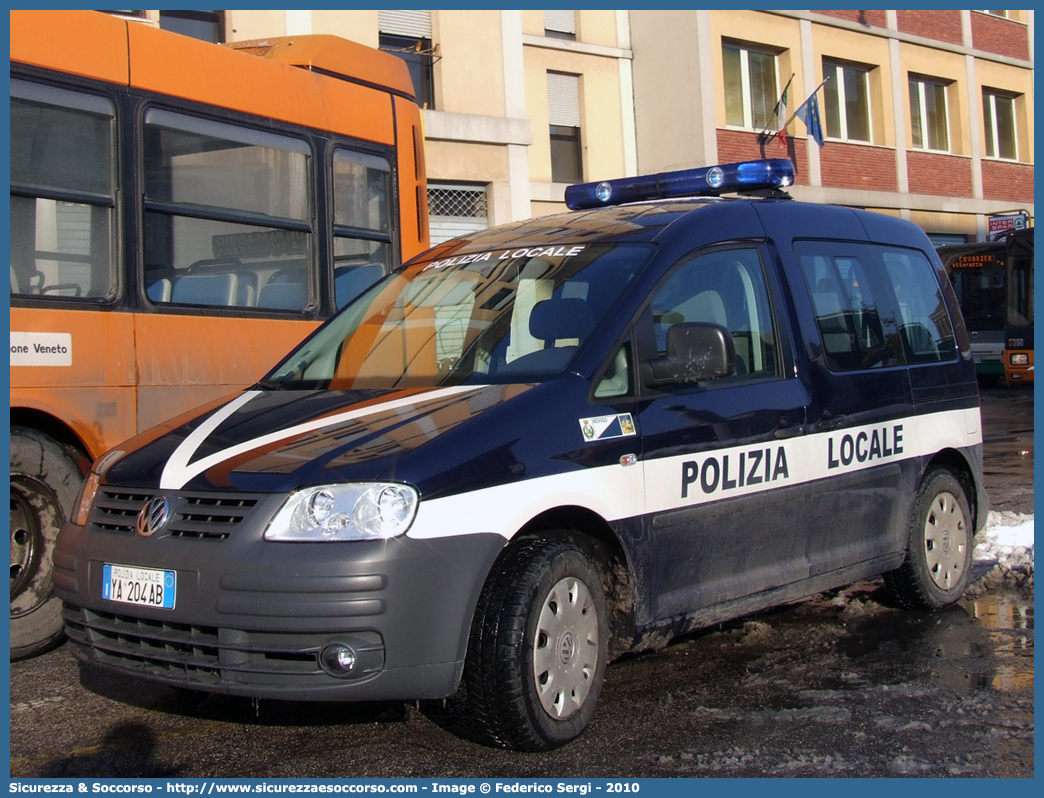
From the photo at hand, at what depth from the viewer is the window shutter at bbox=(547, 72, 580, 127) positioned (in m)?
21.4

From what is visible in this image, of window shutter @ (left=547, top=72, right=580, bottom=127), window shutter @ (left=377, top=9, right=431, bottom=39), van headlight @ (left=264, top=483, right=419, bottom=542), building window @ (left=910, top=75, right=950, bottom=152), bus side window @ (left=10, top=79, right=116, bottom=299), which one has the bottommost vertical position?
van headlight @ (left=264, top=483, right=419, bottom=542)

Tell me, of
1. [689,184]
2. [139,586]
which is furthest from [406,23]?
[139,586]

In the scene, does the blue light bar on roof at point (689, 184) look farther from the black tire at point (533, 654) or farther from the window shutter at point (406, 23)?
the window shutter at point (406, 23)

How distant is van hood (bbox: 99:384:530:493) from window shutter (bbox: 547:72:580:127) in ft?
58.0

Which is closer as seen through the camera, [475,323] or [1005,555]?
[475,323]

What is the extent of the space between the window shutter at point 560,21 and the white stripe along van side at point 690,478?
1676 cm

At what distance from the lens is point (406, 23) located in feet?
61.5

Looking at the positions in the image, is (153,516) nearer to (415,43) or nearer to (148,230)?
(148,230)

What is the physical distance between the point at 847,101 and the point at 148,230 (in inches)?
912

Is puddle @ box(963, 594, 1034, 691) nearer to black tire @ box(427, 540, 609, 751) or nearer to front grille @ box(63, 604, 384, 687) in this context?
black tire @ box(427, 540, 609, 751)

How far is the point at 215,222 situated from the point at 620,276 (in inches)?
101

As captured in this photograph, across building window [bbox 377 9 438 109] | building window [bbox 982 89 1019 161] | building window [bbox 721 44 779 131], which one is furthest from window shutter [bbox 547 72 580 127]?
building window [bbox 982 89 1019 161]
